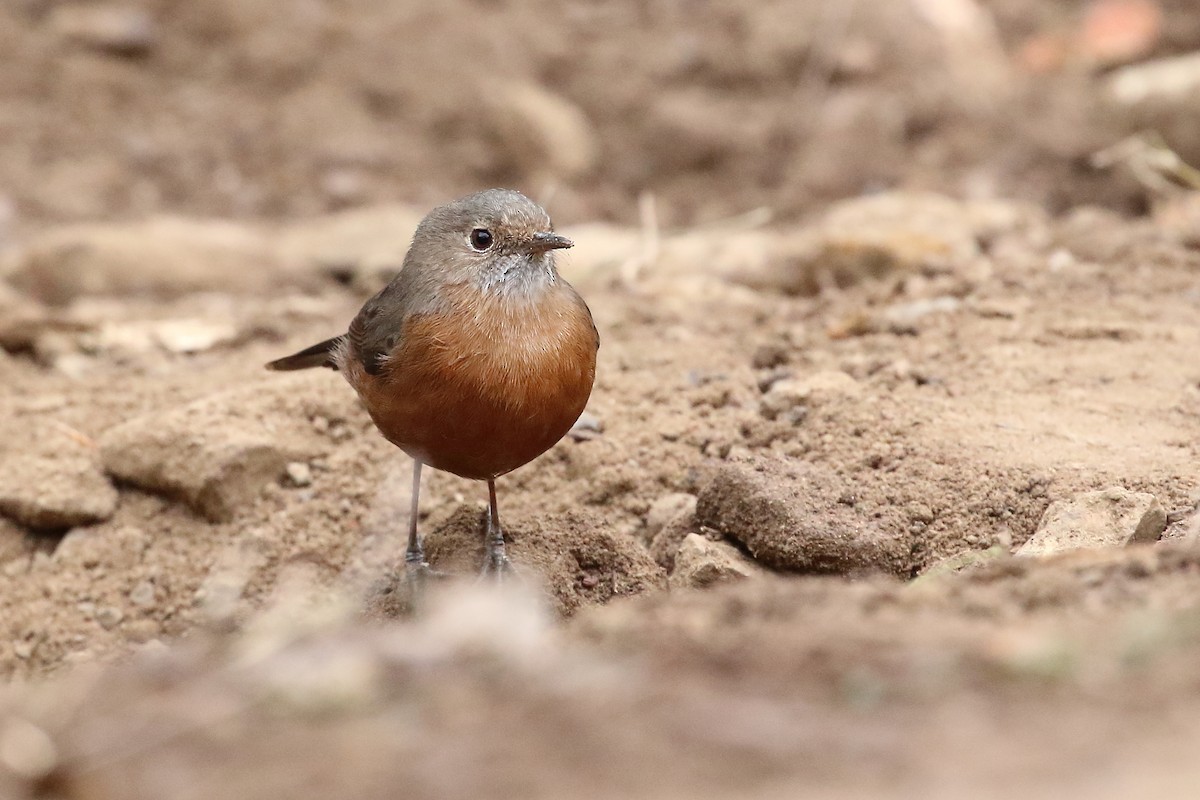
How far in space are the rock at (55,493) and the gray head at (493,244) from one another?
5.83ft

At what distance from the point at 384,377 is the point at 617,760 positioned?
122 inches

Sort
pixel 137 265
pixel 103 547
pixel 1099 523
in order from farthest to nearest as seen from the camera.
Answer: pixel 137 265
pixel 103 547
pixel 1099 523

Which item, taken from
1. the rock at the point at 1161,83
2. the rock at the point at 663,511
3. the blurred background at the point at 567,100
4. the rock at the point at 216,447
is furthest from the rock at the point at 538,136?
the rock at the point at 663,511

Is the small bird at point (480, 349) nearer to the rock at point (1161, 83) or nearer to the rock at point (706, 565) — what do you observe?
the rock at point (706, 565)

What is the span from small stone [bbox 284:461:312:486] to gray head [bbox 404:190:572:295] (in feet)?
3.77

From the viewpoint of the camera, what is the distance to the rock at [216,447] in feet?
19.3

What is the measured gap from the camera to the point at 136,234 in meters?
8.81

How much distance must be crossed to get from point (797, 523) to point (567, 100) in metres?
6.62

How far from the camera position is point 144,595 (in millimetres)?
5547

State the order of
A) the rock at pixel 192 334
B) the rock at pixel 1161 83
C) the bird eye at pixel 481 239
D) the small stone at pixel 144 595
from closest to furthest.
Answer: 1. the bird eye at pixel 481 239
2. the small stone at pixel 144 595
3. the rock at pixel 192 334
4. the rock at pixel 1161 83

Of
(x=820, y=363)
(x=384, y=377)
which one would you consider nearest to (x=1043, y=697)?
(x=384, y=377)

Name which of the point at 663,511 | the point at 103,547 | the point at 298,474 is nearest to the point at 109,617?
the point at 103,547

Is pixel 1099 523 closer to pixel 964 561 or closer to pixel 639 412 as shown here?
pixel 964 561

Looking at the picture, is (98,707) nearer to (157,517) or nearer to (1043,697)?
(1043,697)
